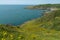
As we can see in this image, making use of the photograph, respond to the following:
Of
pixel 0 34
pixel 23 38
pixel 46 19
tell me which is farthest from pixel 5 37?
pixel 46 19

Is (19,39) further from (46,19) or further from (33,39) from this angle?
(46,19)

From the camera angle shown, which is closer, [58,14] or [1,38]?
[1,38]

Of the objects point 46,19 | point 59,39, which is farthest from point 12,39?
point 46,19

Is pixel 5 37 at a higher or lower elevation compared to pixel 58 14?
higher

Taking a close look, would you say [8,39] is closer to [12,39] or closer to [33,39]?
[12,39]

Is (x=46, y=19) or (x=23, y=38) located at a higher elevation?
(x=23, y=38)

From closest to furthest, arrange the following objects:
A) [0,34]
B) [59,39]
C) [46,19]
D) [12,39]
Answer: [12,39] < [0,34] < [59,39] < [46,19]

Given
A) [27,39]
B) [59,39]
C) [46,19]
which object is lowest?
[46,19]

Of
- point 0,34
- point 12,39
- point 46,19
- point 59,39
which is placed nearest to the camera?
point 12,39

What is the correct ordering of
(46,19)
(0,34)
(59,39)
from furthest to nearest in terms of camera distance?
(46,19), (59,39), (0,34)
